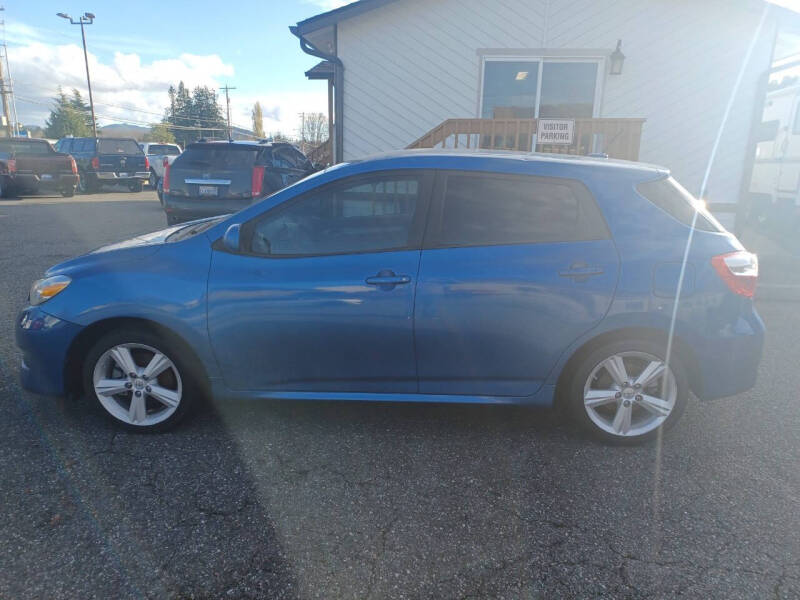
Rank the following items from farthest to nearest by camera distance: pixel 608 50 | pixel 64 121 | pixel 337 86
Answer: pixel 64 121 → pixel 337 86 → pixel 608 50

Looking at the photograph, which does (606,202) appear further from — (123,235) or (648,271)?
(123,235)

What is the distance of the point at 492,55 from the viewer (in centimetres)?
1005

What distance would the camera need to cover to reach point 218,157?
883 centimetres

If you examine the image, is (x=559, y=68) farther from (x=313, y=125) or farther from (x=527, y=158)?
(x=313, y=125)

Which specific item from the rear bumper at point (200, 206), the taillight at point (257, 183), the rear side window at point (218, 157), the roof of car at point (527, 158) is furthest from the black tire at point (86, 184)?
the roof of car at point (527, 158)

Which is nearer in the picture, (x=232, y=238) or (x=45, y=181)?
(x=232, y=238)

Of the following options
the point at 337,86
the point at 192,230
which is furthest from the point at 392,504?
the point at 337,86

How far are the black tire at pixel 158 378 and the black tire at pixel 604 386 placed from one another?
6.92 ft

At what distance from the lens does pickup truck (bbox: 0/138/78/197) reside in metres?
16.1

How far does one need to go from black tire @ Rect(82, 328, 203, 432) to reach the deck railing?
21.9ft

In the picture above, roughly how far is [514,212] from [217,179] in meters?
6.63

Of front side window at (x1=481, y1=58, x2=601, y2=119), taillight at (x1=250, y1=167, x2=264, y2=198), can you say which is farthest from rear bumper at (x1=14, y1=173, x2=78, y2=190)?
front side window at (x1=481, y1=58, x2=601, y2=119)

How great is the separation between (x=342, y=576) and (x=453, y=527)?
0.55 m

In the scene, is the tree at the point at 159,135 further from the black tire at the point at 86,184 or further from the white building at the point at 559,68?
the white building at the point at 559,68
